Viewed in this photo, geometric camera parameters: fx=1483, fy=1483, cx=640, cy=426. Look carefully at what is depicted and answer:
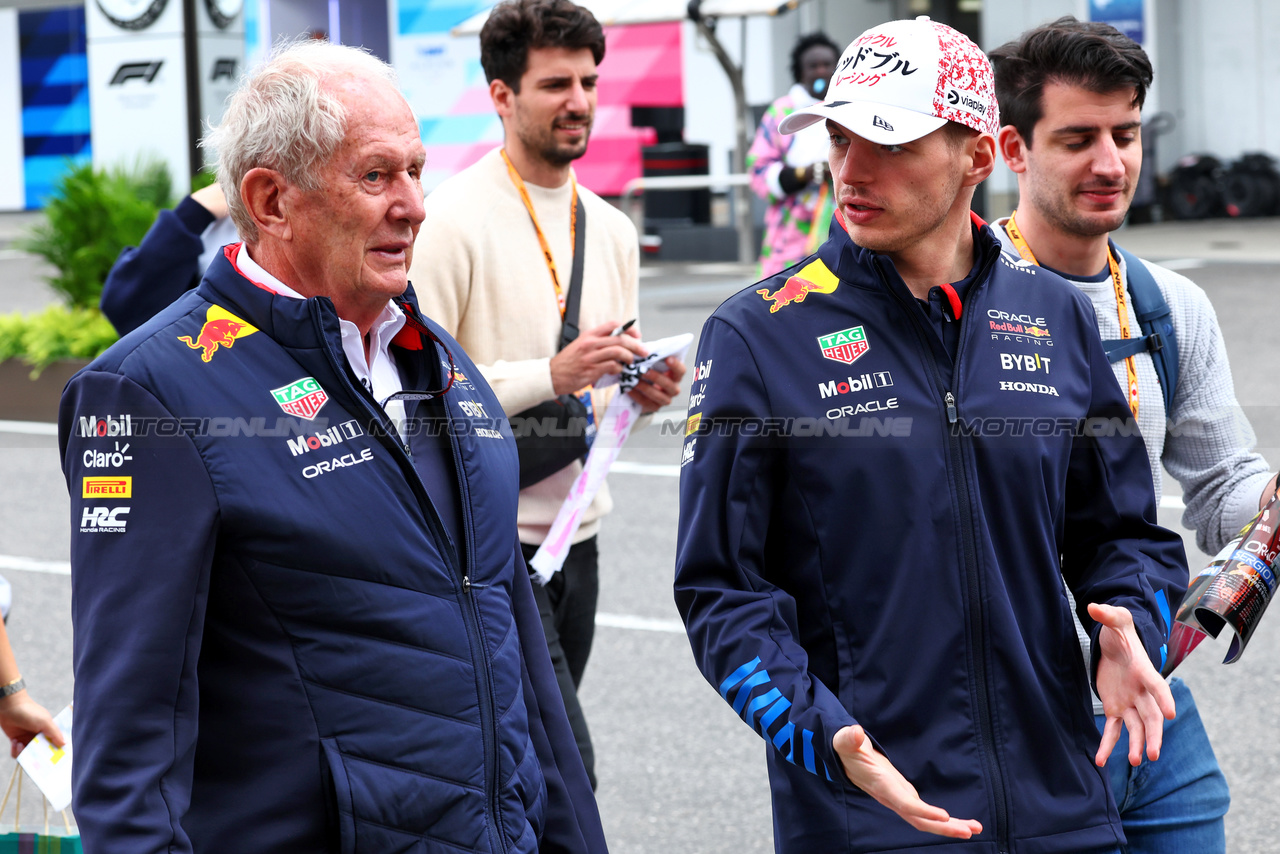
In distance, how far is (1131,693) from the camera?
2406 millimetres

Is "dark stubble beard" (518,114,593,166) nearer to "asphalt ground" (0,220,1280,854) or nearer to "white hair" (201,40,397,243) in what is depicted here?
"white hair" (201,40,397,243)

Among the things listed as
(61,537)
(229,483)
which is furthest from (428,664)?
(61,537)

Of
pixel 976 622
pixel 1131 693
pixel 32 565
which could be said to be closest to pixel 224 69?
pixel 32 565

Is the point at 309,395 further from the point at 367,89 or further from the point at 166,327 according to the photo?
the point at 367,89

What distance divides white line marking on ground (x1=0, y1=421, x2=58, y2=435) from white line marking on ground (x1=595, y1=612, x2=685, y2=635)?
644cm

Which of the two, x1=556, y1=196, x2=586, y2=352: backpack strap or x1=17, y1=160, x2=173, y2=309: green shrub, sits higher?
x1=17, y1=160, x2=173, y2=309: green shrub

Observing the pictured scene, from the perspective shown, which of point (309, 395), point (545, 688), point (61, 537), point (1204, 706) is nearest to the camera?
point (309, 395)

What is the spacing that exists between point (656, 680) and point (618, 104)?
20334mm

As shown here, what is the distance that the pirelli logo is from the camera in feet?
6.74

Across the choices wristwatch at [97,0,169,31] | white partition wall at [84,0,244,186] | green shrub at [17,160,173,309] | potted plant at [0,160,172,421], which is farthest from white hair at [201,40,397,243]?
wristwatch at [97,0,169,31]

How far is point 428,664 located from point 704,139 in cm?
2448

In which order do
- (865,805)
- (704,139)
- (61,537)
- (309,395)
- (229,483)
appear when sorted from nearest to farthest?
(229,483)
(309,395)
(865,805)
(61,537)
(704,139)

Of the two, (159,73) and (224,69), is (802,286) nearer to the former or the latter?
(224,69)

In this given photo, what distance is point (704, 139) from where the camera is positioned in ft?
85.5
